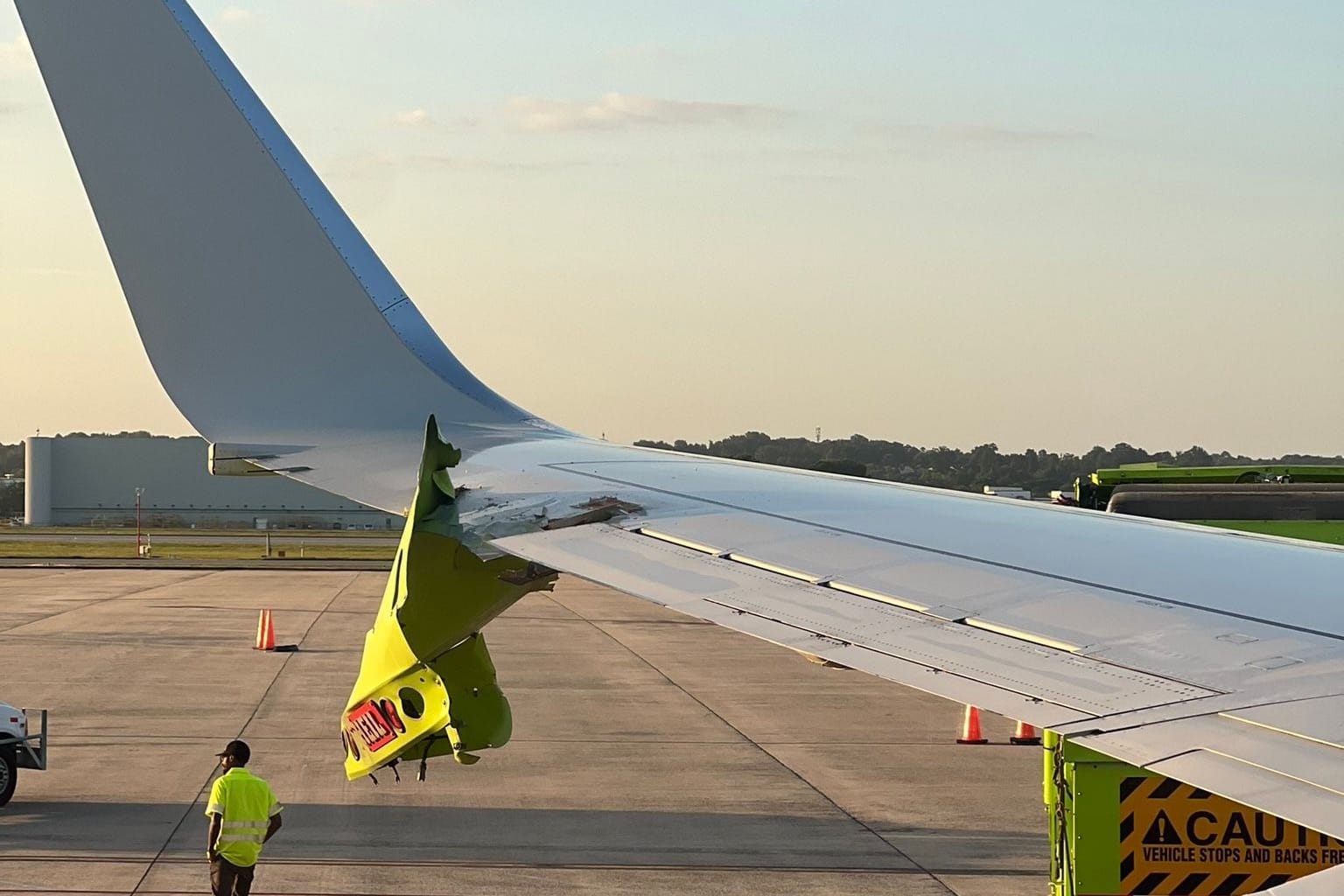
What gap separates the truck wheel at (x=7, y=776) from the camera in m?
13.8

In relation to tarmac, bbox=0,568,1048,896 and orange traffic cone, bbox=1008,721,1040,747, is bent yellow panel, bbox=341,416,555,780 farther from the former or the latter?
orange traffic cone, bbox=1008,721,1040,747

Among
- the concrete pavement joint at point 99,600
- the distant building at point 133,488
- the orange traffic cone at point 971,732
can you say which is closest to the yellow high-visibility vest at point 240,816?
the orange traffic cone at point 971,732

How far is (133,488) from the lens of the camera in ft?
330

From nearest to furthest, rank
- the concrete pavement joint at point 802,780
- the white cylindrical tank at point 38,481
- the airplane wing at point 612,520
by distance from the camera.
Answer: the airplane wing at point 612,520
the concrete pavement joint at point 802,780
the white cylindrical tank at point 38,481

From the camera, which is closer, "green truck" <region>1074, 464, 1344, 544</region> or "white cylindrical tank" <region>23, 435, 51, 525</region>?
"green truck" <region>1074, 464, 1344, 544</region>

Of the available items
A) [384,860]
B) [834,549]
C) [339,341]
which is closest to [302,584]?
[384,860]

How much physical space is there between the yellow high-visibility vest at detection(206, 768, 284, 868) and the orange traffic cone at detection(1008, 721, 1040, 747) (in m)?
11.3

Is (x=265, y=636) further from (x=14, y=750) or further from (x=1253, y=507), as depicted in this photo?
(x=1253, y=507)

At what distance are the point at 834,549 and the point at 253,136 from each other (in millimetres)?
3446

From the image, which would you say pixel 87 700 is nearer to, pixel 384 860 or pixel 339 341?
pixel 384 860

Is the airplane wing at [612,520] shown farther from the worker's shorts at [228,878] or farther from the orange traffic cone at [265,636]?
the orange traffic cone at [265,636]

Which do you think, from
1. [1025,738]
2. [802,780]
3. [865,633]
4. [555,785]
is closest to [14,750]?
[555,785]

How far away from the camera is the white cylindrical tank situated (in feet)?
318

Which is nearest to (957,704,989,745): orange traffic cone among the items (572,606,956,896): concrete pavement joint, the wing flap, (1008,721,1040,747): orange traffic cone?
(1008,721,1040,747): orange traffic cone
